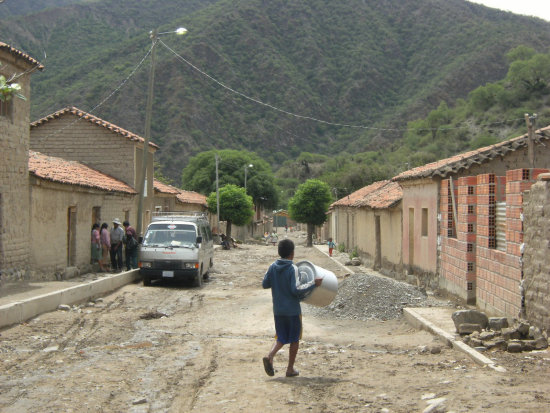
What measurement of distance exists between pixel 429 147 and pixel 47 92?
144ft

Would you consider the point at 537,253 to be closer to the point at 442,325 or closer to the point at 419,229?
the point at 442,325

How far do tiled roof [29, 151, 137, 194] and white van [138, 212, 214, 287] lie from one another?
10.1ft

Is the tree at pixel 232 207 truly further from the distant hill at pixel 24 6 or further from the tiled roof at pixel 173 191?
the distant hill at pixel 24 6

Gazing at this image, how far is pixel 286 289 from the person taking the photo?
692 centimetres

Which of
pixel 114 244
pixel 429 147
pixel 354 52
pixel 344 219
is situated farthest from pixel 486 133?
pixel 354 52

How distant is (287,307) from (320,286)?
0.51m

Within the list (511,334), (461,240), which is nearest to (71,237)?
(461,240)

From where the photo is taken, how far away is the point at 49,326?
10305 mm

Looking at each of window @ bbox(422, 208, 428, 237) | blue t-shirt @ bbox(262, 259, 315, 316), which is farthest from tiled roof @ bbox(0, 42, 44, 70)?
window @ bbox(422, 208, 428, 237)

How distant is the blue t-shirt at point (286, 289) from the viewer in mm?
6871

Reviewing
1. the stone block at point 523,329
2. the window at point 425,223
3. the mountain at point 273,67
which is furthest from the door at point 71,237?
the mountain at point 273,67

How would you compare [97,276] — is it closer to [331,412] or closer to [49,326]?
[49,326]

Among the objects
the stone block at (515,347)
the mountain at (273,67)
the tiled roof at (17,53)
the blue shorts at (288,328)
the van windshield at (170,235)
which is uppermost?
the mountain at (273,67)

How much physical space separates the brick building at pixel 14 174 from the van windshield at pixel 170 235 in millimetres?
3572
